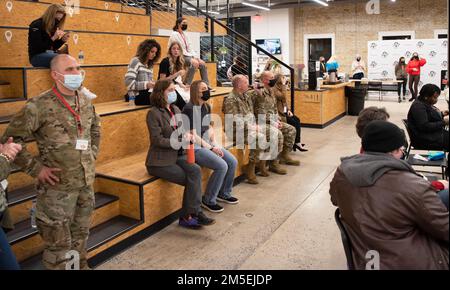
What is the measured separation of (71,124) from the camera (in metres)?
2.53

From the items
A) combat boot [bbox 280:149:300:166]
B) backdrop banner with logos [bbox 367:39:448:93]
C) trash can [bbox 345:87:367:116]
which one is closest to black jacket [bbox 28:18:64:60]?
combat boot [bbox 280:149:300:166]

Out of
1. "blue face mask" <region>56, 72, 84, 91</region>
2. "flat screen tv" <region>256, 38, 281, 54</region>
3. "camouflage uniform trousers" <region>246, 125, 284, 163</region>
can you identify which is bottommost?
"camouflage uniform trousers" <region>246, 125, 284, 163</region>

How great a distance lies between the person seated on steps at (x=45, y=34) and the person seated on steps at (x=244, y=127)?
1.74m

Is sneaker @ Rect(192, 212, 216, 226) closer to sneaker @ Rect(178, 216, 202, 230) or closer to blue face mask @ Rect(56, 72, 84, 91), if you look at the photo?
sneaker @ Rect(178, 216, 202, 230)

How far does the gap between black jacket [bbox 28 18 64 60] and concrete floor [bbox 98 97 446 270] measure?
7.00 feet

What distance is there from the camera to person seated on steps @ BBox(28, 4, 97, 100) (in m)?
3.95

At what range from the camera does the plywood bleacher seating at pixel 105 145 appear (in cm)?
309

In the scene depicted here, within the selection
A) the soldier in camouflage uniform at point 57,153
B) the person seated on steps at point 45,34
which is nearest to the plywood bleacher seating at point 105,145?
the person seated on steps at point 45,34

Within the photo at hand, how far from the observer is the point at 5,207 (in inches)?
87.0
